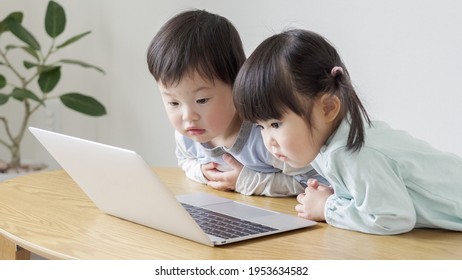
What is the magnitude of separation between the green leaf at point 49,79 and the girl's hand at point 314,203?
1601 millimetres

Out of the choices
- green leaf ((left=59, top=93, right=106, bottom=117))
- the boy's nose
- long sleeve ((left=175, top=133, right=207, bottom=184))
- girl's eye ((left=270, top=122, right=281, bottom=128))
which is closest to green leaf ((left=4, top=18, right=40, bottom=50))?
green leaf ((left=59, top=93, right=106, bottom=117))

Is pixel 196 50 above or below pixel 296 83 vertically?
above

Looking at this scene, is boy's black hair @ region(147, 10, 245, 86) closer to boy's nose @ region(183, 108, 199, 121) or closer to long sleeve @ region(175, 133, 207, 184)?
boy's nose @ region(183, 108, 199, 121)

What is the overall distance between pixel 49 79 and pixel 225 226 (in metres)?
1.67

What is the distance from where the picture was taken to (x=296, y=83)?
1.23 metres

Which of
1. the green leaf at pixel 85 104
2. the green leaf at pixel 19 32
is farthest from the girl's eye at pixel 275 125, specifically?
the green leaf at pixel 19 32

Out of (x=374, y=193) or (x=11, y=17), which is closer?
(x=374, y=193)

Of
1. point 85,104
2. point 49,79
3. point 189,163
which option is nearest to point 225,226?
point 189,163

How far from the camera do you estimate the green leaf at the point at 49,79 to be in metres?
2.76

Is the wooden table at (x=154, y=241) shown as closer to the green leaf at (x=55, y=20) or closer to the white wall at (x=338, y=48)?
the white wall at (x=338, y=48)

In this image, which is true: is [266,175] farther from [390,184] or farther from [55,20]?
[55,20]

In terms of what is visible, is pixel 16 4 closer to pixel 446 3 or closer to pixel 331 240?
pixel 446 3

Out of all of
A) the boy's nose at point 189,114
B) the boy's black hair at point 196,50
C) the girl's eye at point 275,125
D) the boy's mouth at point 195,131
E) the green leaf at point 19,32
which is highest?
the green leaf at point 19,32
